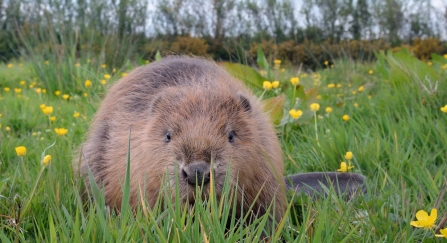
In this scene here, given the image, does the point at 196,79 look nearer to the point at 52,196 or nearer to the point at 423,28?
the point at 52,196

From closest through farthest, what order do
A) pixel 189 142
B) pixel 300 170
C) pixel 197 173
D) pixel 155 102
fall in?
pixel 197 173
pixel 189 142
pixel 155 102
pixel 300 170

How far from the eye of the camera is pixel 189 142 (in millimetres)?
1893

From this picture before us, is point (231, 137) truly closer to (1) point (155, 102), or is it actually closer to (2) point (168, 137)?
(2) point (168, 137)

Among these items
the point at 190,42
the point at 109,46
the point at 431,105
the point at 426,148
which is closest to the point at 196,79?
the point at 426,148

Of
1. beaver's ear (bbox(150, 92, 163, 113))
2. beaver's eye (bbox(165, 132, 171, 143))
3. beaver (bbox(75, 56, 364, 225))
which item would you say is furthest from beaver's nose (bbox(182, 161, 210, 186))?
beaver's ear (bbox(150, 92, 163, 113))

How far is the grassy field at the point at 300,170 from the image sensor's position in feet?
4.83

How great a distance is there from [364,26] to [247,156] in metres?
24.1

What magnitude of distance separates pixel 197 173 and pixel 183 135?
28 centimetres

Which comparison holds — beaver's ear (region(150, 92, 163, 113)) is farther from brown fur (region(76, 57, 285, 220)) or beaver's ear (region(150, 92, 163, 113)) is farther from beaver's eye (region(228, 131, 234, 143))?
beaver's eye (region(228, 131, 234, 143))

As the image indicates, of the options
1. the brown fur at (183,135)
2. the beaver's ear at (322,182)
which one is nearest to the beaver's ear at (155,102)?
the brown fur at (183,135)

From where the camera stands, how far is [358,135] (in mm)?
2988

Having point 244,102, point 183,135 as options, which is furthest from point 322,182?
point 183,135

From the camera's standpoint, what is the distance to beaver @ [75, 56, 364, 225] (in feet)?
6.11

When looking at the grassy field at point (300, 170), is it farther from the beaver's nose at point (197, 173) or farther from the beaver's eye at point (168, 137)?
the beaver's eye at point (168, 137)
